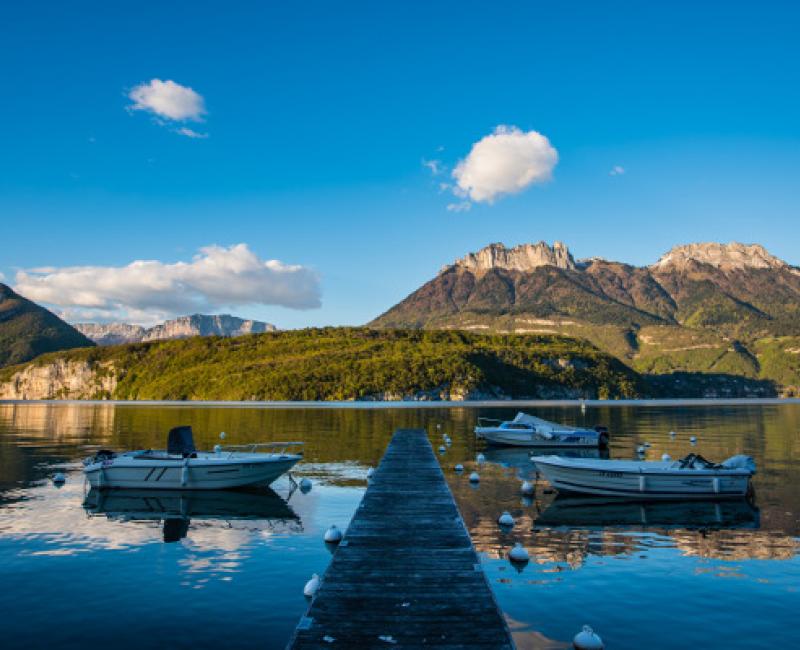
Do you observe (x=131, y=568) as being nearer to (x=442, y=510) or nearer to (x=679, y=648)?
(x=442, y=510)

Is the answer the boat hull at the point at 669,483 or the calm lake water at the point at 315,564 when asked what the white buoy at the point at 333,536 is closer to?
the calm lake water at the point at 315,564

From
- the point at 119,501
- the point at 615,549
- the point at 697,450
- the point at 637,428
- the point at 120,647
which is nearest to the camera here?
the point at 120,647

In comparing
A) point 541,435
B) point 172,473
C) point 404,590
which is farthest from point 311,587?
point 541,435

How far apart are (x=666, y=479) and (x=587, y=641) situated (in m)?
20.8

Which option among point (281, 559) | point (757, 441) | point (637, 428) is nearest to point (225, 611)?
point (281, 559)

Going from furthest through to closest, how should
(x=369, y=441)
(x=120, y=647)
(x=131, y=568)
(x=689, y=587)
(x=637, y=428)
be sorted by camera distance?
(x=637, y=428) < (x=369, y=441) < (x=131, y=568) < (x=689, y=587) < (x=120, y=647)

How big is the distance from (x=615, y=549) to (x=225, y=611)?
14.8 metres

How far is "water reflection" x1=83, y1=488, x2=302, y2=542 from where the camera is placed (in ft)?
91.8

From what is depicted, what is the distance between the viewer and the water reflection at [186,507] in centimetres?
2798

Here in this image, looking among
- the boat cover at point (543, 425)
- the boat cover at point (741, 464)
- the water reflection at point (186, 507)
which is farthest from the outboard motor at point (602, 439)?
the water reflection at point (186, 507)

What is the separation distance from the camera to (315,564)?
70.4 ft

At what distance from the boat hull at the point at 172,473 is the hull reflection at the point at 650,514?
16947mm

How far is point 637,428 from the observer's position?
285 feet

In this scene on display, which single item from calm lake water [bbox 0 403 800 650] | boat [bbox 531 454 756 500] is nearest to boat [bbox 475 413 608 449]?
calm lake water [bbox 0 403 800 650]
